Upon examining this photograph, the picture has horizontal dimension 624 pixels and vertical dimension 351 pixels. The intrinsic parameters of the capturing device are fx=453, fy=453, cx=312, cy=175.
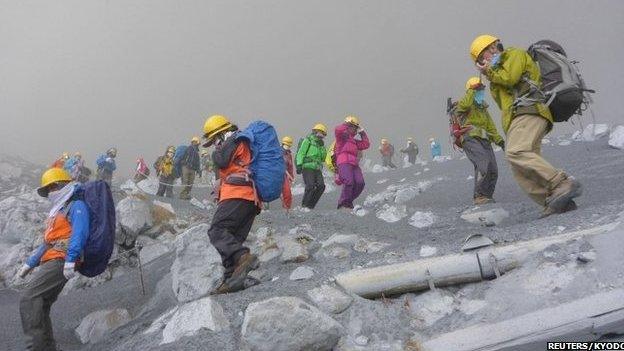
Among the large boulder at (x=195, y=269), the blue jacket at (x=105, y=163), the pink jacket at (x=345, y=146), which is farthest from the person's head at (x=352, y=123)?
the blue jacket at (x=105, y=163)

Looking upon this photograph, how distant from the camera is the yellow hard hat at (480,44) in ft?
15.9

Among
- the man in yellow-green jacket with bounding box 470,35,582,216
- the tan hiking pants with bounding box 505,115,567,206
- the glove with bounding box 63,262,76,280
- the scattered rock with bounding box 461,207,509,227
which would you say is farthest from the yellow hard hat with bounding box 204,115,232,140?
the scattered rock with bounding box 461,207,509,227

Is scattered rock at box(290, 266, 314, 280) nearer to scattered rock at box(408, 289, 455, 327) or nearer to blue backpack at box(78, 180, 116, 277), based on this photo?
scattered rock at box(408, 289, 455, 327)

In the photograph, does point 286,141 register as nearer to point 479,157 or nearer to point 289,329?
point 479,157

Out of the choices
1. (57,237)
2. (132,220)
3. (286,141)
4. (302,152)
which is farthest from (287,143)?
(57,237)

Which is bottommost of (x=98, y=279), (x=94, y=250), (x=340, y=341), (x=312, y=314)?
(x=98, y=279)

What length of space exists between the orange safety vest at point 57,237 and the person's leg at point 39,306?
0.10 metres

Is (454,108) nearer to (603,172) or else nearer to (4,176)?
(603,172)

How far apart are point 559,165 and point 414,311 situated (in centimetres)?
989

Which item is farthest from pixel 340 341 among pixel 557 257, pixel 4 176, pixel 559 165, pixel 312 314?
pixel 4 176

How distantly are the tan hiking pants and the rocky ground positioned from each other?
41 centimetres

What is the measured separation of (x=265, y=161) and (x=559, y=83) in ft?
10.1

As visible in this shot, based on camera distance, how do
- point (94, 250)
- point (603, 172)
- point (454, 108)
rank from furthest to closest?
1. point (603, 172)
2. point (454, 108)
3. point (94, 250)

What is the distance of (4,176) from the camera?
86.1ft
